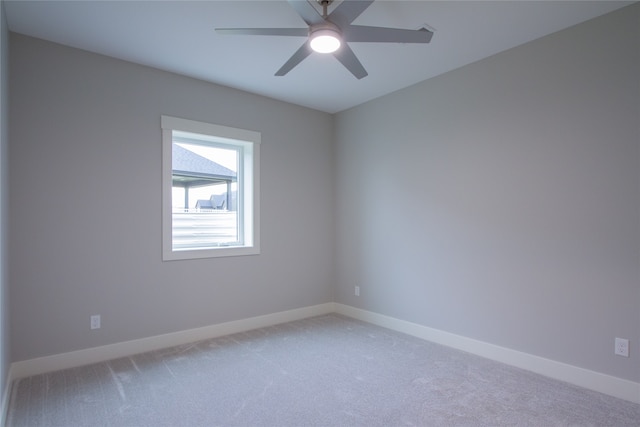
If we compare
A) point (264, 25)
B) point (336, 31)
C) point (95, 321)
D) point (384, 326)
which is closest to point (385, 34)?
point (336, 31)

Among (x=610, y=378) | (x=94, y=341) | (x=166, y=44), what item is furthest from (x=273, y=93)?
(x=610, y=378)

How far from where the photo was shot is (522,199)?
300 centimetres

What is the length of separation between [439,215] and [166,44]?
116 inches

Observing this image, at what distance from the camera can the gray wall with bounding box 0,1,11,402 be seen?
7.30 feet

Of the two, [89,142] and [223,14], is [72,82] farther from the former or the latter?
[223,14]

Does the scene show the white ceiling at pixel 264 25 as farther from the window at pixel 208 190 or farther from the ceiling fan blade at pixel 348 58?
the window at pixel 208 190

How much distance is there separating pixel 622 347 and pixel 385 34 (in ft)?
8.72

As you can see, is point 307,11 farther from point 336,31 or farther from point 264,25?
point 264,25

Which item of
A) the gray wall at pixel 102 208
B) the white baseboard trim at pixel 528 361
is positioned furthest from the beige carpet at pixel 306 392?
the gray wall at pixel 102 208

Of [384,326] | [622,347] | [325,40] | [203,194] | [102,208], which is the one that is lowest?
[384,326]

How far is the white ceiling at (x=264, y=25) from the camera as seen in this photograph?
8.05 ft

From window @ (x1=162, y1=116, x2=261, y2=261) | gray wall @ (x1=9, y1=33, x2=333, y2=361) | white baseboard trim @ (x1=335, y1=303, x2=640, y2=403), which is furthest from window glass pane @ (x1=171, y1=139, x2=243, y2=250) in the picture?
white baseboard trim @ (x1=335, y1=303, x2=640, y2=403)

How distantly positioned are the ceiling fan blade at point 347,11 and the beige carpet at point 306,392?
2.36m

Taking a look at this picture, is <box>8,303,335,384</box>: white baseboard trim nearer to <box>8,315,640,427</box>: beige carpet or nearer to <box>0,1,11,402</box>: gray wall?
<box>8,315,640,427</box>: beige carpet
